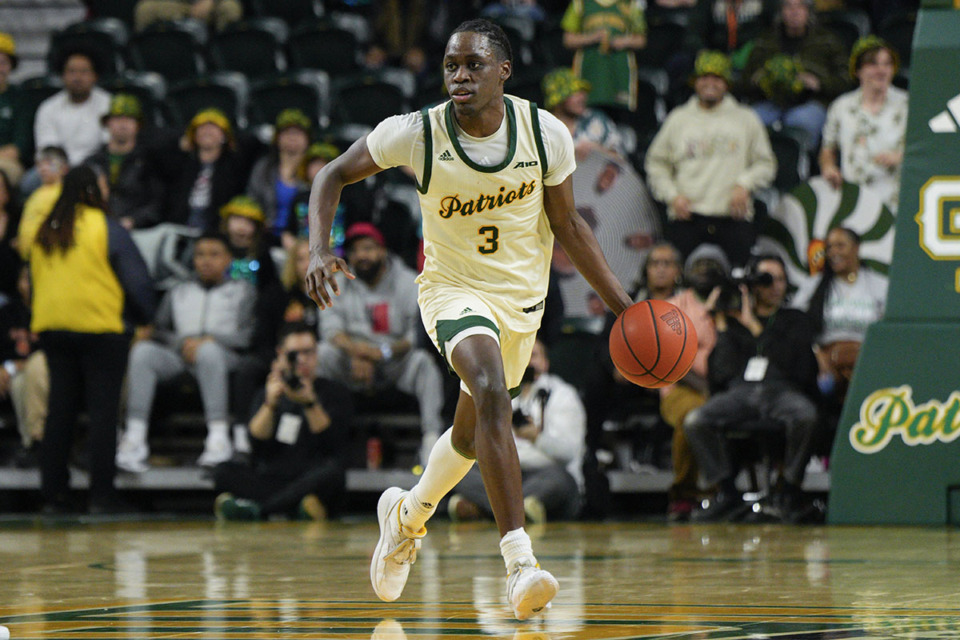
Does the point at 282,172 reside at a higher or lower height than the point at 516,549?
higher

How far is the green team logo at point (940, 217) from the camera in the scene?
848cm

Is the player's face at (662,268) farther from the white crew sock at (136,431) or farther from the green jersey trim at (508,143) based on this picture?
the green jersey trim at (508,143)

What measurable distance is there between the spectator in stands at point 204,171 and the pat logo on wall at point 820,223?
4350 millimetres

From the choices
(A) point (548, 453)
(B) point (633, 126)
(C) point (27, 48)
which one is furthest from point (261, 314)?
(C) point (27, 48)

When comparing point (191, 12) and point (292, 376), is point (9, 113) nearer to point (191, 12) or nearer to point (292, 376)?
point (191, 12)

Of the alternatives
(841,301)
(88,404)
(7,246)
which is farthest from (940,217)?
(7,246)

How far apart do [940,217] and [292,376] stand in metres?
4.29

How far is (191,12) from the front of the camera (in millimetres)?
14898

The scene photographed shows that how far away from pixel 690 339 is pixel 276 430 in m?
5.06

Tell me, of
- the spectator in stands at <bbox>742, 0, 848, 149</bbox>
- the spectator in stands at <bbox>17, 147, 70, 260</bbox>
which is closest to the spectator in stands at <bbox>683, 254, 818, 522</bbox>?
the spectator in stands at <bbox>742, 0, 848, 149</bbox>

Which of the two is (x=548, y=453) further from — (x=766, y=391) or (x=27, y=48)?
(x=27, y=48)

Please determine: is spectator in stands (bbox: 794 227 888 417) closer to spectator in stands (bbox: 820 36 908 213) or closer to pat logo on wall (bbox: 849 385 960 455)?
spectator in stands (bbox: 820 36 908 213)

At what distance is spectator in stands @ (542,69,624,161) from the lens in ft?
35.0

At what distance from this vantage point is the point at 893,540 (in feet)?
24.5
